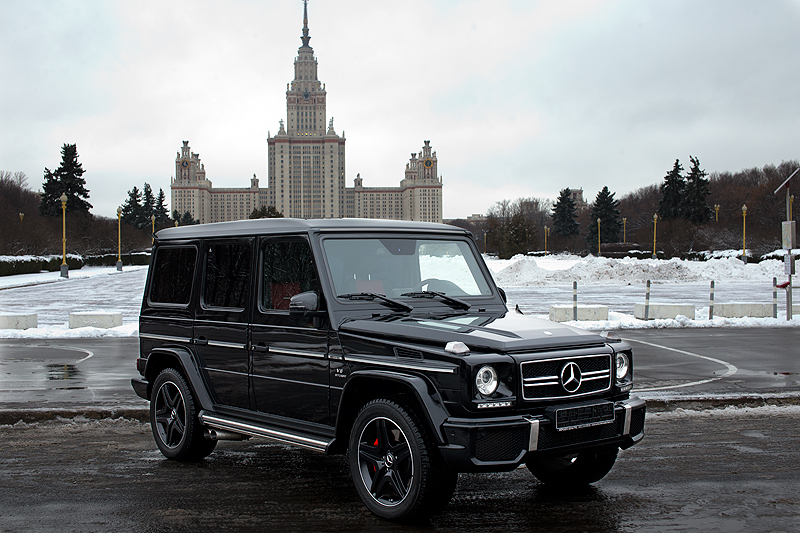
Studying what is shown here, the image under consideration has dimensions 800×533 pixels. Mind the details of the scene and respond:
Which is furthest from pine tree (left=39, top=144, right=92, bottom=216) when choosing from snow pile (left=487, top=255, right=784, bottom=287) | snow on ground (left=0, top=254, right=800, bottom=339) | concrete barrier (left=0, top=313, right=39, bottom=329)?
concrete barrier (left=0, top=313, right=39, bottom=329)

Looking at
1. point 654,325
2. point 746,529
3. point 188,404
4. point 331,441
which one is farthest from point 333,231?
point 654,325

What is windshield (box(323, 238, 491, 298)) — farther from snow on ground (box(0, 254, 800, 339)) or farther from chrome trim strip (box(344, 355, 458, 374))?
snow on ground (box(0, 254, 800, 339))

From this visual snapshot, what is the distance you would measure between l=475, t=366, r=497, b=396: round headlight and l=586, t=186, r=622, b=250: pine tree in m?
113

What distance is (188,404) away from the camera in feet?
20.5

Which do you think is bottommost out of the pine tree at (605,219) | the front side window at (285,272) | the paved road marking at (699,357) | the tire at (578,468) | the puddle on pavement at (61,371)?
the paved road marking at (699,357)

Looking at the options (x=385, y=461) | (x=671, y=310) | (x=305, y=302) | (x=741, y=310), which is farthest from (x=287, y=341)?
(x=741, y=310)

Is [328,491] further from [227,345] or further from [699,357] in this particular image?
[699,357]

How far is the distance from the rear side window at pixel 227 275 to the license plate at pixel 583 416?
2772 mm

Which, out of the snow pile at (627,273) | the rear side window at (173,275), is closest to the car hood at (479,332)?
the rear side window at (173,275)

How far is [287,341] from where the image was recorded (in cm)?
543

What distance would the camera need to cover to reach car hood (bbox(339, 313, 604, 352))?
4527 millimetres

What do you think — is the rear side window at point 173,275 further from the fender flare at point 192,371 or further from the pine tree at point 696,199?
the pine tree at point 696,199

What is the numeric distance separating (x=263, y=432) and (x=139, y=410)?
139 inches

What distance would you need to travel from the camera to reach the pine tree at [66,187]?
8638 centimetres
